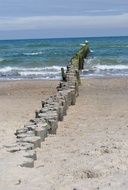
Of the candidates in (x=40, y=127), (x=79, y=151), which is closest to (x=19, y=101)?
(x=40, y=127)

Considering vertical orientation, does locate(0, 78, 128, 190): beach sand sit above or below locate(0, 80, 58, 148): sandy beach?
above

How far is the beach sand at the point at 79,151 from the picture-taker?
717 centimetres

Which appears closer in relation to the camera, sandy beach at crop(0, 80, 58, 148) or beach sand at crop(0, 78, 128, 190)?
beach sand at crop(0, 78, 128, 190)

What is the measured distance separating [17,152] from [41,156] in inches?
27.2

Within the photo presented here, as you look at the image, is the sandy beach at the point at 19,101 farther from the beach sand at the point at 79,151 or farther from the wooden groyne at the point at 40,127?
the wooden groyne at the point at 40,127

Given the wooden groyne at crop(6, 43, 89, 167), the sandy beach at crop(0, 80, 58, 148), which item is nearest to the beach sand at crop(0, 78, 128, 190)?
the sandy beach at crop(0, 80, 58, 148)

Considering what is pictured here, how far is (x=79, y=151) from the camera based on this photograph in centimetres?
937

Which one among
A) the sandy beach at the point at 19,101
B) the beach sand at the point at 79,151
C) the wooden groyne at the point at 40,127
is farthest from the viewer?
the sandy beach at the point at 19,101

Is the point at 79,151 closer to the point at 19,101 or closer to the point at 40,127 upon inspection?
the point at 40,127

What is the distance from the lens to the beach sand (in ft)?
23.5

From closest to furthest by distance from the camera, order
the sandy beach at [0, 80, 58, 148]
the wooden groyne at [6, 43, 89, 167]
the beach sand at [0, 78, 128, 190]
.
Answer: the beach sand at [0, 78, 128, 190]
the wooden groyne at [6, 43, 89, 167]
the sandy beach at [0, 80, 58, 148]

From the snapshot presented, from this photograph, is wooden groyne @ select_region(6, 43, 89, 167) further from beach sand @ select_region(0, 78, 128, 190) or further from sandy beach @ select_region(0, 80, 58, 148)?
sandy beach @ select_region(0, 80, 58, 148)

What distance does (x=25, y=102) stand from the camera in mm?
17062

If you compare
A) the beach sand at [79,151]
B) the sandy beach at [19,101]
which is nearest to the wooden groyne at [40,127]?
the beach sand at [79,151]
